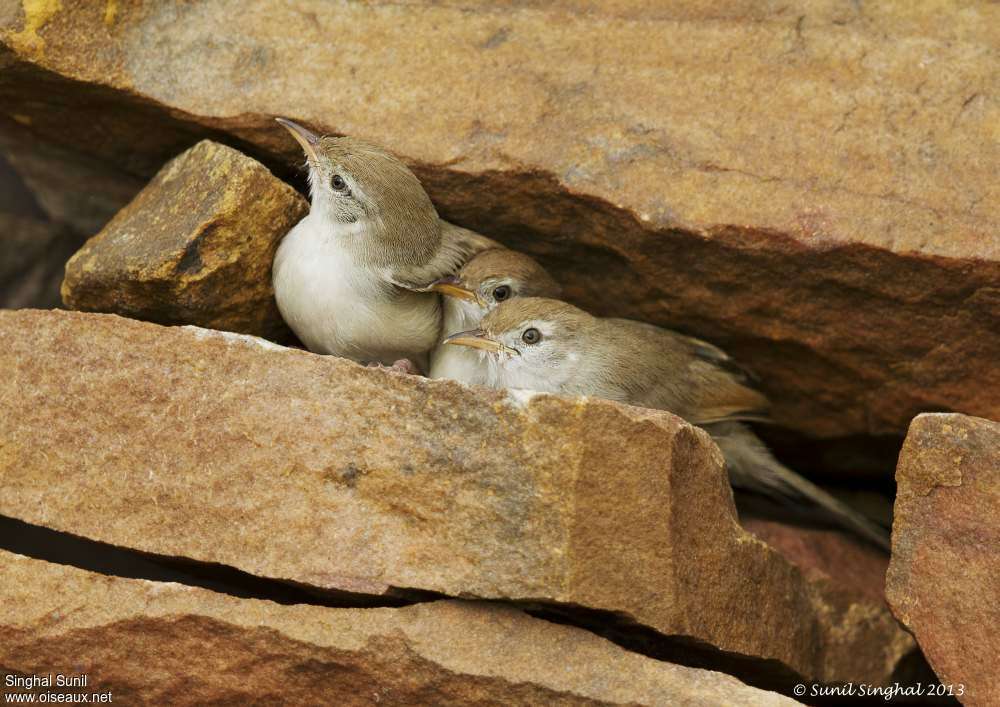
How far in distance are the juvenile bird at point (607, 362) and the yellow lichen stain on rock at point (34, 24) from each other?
82.0 inches

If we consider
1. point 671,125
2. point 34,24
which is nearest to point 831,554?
point 671,125

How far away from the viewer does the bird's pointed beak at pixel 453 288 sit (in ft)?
18.3

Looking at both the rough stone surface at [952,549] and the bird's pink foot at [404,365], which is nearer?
the rough stone surface at [952,549]

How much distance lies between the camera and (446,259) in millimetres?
5652

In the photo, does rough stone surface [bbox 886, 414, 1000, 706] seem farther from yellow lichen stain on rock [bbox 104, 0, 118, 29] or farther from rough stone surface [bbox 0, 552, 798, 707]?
yellow lichen stain on rock [bbox 104, 0, 118, 29]

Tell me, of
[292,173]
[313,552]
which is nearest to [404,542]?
[313,552]

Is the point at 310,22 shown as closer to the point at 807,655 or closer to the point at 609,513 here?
the point at 609,513

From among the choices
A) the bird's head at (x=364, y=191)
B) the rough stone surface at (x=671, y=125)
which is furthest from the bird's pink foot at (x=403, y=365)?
the rough stone surface at (x=671, y=125)

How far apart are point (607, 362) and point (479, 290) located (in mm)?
642

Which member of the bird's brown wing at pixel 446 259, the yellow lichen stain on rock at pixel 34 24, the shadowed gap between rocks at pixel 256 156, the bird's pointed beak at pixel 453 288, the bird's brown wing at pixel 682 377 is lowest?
the bird's brown wing at pixel 682 377

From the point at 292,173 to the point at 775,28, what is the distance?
2.25 m

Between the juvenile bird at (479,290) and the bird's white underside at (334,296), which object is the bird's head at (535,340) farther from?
the bird's white underside at (334,296)

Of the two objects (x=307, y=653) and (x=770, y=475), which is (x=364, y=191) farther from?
(x=770, y=475)

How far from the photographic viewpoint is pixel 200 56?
18.1 feet
